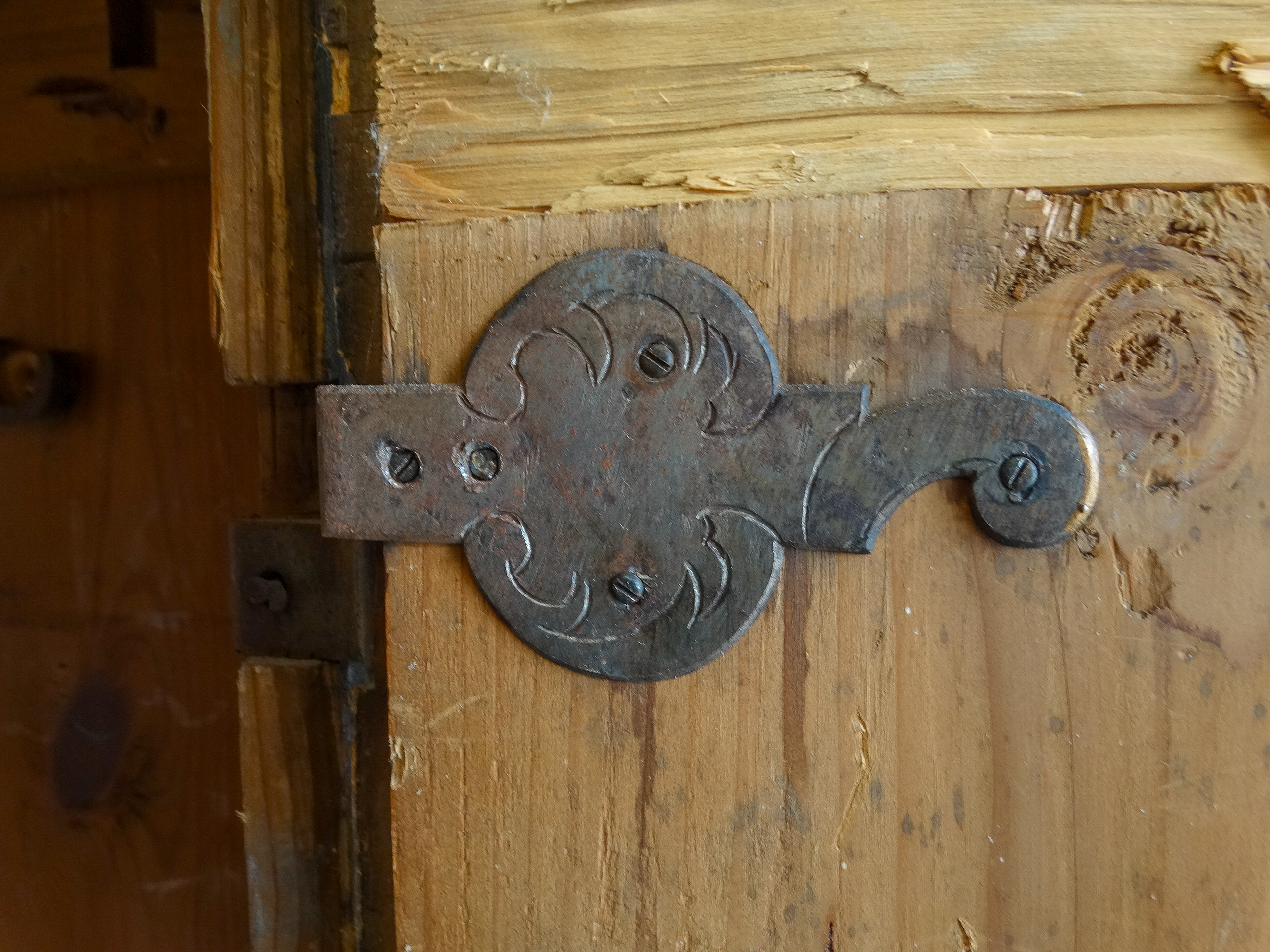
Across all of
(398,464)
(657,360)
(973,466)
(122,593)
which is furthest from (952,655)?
(122,593)

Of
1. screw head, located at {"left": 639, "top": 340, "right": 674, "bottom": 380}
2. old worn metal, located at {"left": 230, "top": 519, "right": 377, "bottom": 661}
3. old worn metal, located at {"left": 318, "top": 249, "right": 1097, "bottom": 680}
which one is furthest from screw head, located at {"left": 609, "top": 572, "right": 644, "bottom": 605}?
old worn metal, located at {"left": 230, "top": 519, "right": 377, "bottom": 661}

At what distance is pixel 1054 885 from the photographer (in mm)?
401

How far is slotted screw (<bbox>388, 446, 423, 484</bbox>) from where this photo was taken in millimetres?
445

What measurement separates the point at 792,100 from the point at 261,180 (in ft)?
1.26

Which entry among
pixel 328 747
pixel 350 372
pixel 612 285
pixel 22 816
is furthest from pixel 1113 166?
pixel 22 816

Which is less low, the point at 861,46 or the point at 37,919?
the point at 861,46

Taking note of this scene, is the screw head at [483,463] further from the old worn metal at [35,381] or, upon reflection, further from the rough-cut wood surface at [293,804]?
the old worn metal at [35,381]

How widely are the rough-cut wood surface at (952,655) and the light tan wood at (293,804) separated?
0.23 m

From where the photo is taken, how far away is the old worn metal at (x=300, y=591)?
0.60 metres

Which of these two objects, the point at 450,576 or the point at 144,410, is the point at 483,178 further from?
the point at 144,410

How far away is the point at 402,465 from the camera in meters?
0.45

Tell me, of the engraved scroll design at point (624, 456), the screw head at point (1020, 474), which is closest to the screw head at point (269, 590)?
the engraved scroll design at point (624, 456)

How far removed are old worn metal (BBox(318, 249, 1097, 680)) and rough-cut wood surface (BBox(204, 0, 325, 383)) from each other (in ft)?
0.55

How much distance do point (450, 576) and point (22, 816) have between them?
72 cm
